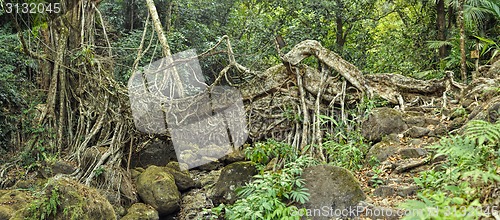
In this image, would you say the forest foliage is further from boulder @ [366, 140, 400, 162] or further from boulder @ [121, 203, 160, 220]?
boulder @ [121, 203, 160, 220]

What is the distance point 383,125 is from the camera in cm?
568

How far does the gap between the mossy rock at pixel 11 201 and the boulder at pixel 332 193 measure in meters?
4.02

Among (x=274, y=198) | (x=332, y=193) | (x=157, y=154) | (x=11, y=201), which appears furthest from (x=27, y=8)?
(x=332, y=193)

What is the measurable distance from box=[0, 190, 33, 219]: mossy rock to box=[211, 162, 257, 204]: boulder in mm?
2712

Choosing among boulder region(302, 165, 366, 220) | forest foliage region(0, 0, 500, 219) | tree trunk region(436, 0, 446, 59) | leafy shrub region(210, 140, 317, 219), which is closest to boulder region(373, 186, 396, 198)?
boulder region(302, 165, 366, 220)

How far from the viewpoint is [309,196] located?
4.25m

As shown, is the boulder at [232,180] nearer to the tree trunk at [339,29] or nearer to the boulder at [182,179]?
the boulder at [182,179]

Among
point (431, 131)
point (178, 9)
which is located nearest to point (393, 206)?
point (431, 131)

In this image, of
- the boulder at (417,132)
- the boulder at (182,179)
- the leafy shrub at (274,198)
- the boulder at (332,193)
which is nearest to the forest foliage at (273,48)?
the leafy shrub at (274,198)

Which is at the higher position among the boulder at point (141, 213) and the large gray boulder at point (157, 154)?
the large gray boulder at point (157, 154)

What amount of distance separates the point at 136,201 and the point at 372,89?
4.23 meters

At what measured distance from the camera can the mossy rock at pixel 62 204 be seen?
4.89 metres

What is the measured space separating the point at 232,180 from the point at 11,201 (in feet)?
10.3

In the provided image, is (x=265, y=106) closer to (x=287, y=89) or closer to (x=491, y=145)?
(x=287, y=89)
